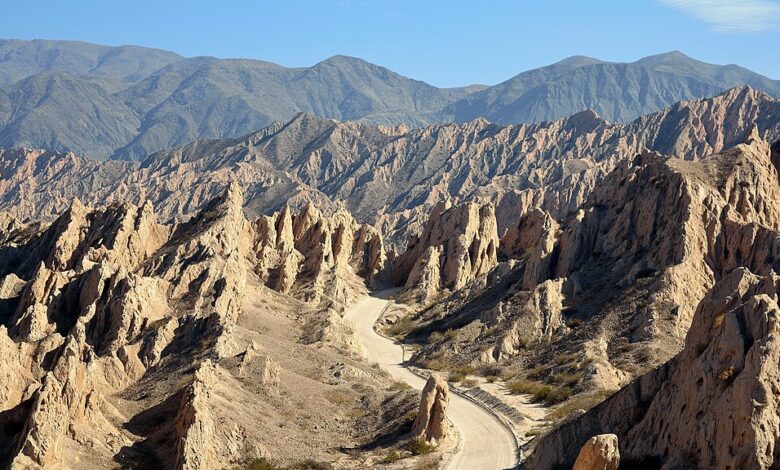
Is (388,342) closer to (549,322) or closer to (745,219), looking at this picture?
(549,322)

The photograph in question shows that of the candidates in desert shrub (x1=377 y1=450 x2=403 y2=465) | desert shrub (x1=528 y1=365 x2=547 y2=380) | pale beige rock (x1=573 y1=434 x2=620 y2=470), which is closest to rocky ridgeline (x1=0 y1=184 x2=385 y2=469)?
desert shrub (x1=377 y1=450 x2=403 y2=465)

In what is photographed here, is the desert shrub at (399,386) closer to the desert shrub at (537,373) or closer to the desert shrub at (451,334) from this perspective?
the desert shrub at (537,373)

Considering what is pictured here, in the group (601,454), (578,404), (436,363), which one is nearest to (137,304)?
(436,363)

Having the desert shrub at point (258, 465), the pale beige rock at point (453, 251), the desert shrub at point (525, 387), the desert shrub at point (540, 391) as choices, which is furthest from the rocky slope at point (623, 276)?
the desert shrub at point (258, 465)

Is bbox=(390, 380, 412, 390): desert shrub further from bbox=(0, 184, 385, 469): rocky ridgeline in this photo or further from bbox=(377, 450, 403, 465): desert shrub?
bbox=(377, 450, 403, 465): desert shrub

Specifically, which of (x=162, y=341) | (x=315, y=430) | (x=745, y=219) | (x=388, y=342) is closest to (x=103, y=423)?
(x=315, y=430)

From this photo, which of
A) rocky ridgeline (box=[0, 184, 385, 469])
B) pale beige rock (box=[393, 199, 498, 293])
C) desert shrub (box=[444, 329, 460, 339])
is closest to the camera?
rocky ridgeline (box=[0, 184, 385, 469])

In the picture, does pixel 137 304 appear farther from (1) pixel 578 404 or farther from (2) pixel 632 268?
(2) pixel 632 268
